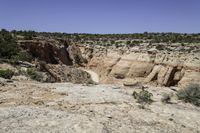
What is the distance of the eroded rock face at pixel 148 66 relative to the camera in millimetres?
39406

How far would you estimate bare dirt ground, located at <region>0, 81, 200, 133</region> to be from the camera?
499 inches

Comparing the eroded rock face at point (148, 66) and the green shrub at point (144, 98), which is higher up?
the green shrub at point (144, 98)

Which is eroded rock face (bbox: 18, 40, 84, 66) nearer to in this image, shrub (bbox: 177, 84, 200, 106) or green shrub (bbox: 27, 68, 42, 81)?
green shrub (bbox: 27, 68, 42, 81)

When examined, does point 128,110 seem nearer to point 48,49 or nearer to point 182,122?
point 182,122

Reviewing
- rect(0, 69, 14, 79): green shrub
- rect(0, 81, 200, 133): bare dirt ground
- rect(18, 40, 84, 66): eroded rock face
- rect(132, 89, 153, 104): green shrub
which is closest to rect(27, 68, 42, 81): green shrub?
rect(0, 69, 14, 79): green shrub

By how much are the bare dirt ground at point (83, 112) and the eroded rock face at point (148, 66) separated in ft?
68.8

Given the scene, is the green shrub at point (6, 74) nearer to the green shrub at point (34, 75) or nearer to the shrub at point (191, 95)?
the green shrub at point (34, 75)

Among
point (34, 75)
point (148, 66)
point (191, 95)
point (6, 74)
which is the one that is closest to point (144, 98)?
point (191, 95)

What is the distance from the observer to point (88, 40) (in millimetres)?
61188

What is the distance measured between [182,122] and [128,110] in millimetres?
2409

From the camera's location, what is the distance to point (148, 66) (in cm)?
4362

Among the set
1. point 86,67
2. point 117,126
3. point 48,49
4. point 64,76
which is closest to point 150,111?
point 117,126

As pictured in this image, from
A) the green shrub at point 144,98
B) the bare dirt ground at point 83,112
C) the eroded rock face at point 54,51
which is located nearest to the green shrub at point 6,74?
the bare dirt ground at point 83,112

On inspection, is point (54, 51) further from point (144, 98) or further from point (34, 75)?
point (144, 98)
